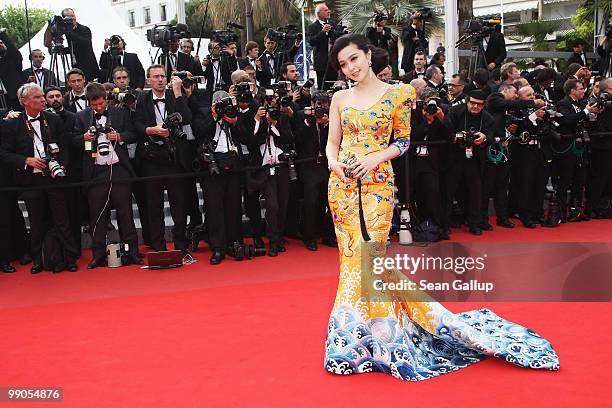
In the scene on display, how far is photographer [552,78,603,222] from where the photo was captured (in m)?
8.70

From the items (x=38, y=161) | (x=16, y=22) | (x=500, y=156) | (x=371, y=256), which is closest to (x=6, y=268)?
(x=38, y=161)

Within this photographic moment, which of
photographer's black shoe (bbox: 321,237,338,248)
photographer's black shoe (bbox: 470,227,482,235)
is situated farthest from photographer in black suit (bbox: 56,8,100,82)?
photographer's black shoe (bbox: 470,227,482,235)

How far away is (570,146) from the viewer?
873 centimetres

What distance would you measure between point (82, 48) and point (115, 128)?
279 cm

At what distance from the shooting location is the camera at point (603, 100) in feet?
28.4

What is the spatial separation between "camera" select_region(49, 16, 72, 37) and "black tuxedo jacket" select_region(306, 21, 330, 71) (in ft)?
10.1

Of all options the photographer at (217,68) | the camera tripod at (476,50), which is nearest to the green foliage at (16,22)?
the camera tripod at (476,50)

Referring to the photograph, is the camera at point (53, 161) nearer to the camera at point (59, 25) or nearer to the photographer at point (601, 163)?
the camera at point (59, 25)

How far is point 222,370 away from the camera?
4125 mm

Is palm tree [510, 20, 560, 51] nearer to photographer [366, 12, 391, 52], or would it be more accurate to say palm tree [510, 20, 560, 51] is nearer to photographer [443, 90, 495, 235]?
photographer [366, 12, 391, 52]

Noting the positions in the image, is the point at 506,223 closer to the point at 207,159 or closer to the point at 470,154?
the point at 470,154

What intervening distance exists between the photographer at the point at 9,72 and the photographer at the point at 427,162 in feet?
15.1

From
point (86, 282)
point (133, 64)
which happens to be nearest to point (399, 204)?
point (86, 282)

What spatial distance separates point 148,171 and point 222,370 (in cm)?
354
